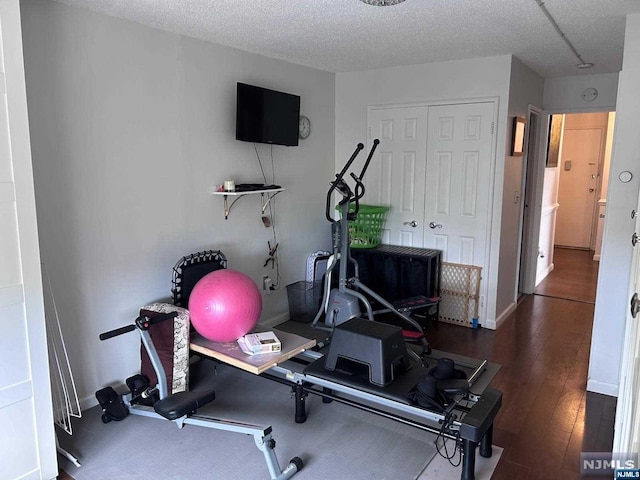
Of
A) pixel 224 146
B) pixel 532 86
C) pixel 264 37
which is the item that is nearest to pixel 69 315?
pixel 224 146

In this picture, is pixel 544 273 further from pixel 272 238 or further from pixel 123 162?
pixel 123 162

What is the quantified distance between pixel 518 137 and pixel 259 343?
10.0 ft

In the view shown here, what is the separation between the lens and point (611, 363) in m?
3.12

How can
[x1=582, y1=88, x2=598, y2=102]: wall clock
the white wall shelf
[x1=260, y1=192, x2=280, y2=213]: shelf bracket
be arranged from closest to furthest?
the white wall shelf, [x1=260, y1=192, x2=280, y2=213]: shelf bracket, [x1=582, y1=88, x2=598, y2=102]: wall clock

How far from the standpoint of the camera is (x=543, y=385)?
10.8ft

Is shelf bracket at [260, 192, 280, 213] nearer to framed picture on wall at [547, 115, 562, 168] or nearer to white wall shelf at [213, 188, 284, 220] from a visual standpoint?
white wall shelf at [213, 188, 284, 220]

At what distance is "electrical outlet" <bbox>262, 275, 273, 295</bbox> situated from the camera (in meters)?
4.23

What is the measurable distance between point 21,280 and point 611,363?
3.44 metres

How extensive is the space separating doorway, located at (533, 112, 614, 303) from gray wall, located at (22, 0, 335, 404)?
4600 millimetres

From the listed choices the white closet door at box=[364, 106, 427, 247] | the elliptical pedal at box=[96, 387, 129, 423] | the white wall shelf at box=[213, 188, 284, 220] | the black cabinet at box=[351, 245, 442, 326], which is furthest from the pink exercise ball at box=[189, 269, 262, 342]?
the white closet door at box=[364, 106, 427, 247]

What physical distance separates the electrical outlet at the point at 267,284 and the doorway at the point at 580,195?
12.9 feet

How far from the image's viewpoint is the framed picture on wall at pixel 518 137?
4223 millimetres

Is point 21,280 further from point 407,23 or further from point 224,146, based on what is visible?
point 407,23

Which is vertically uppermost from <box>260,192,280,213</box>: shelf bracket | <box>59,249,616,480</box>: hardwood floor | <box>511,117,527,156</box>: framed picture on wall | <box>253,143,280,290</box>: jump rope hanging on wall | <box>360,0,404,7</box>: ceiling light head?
<box>360,0,404,7</box>: ceiling light head
